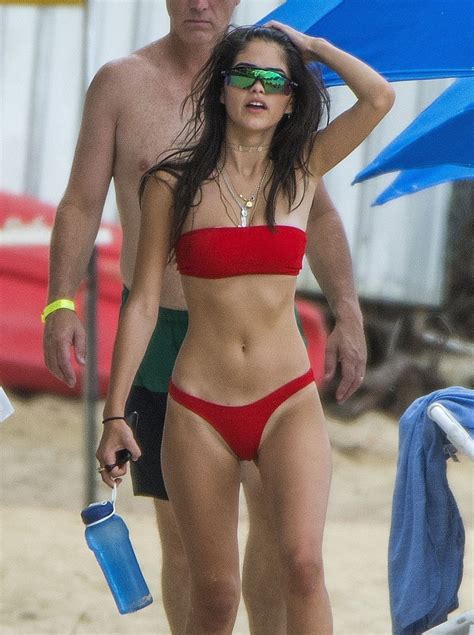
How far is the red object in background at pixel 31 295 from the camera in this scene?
8148 mm

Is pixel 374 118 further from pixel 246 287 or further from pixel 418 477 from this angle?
pixel 418 477

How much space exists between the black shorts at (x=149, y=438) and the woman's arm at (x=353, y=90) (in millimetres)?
909

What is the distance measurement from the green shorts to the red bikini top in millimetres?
513

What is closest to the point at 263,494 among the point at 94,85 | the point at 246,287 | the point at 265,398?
the point at 265,398

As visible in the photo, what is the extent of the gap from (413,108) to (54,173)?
2.43 meters

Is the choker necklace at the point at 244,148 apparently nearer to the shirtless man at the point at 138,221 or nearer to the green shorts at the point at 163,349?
the shirtless man at the point at 138,221

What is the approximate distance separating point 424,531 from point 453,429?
1.16ft

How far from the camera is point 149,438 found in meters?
3.48

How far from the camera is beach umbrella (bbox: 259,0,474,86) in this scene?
10.5 ft

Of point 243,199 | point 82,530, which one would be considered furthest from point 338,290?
point 82,530

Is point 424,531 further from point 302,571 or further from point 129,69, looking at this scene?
→ point 129,69

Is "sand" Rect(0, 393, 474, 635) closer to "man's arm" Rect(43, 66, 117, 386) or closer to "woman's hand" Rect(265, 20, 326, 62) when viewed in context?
"man's arm" Rect(43, 66, 117, 386)

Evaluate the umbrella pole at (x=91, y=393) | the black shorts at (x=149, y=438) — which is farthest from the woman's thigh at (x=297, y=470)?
the umbrella pole at (x=91, y=393)

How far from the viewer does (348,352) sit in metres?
3.32
